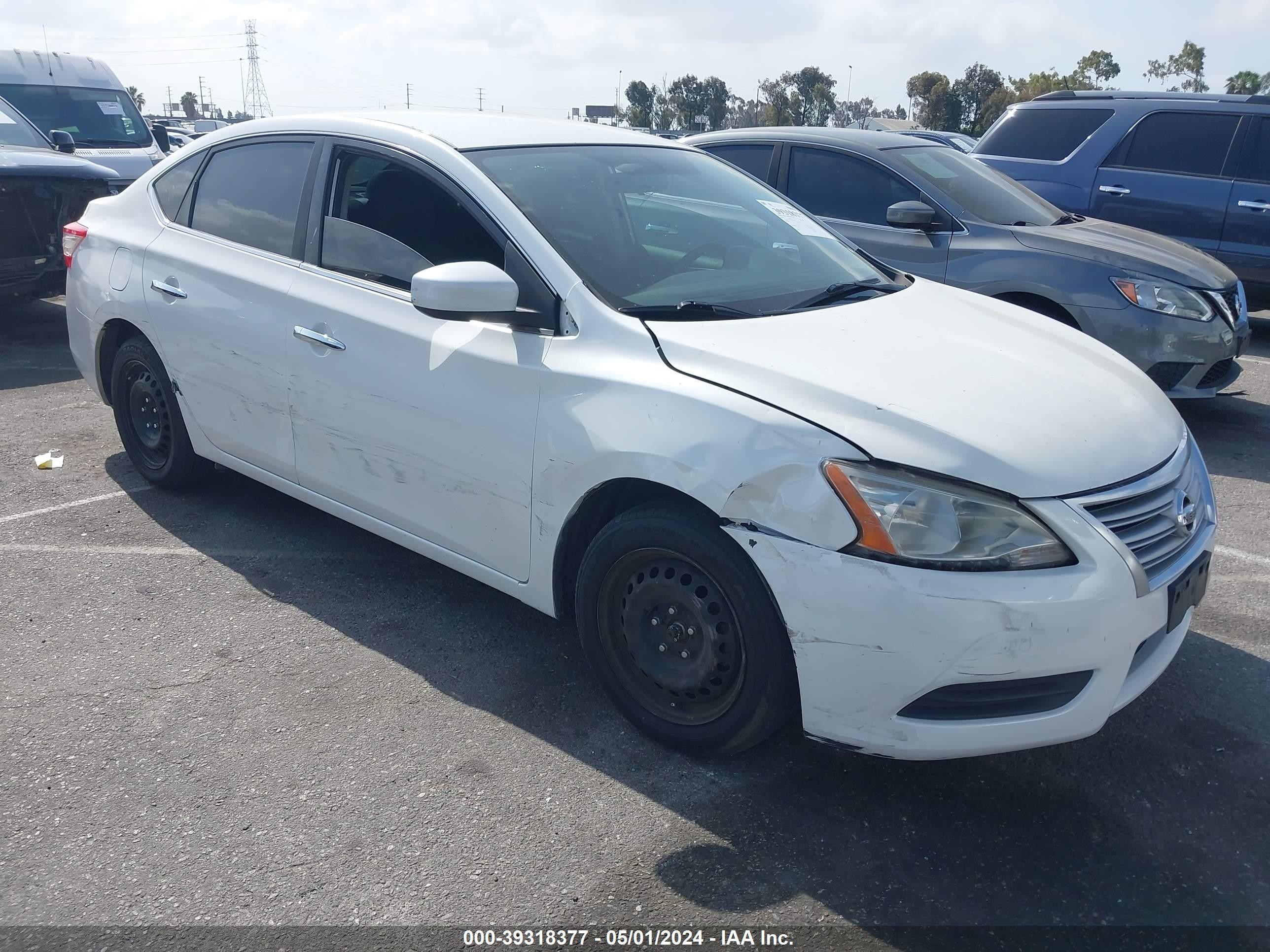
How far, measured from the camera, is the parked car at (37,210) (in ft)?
25.0

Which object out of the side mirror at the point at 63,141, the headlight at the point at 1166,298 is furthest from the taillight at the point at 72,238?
the side mirror at the point at 63,141

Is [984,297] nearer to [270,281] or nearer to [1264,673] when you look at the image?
[1264,673]

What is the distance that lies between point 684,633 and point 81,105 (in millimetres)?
13316

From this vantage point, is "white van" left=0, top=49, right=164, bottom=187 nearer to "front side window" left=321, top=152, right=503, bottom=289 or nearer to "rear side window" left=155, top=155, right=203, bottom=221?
"rear side window" left=155, top=155, right=203, bottom=221

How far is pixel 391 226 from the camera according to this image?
3615 mm

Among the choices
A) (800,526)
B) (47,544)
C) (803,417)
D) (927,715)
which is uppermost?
(803,417)

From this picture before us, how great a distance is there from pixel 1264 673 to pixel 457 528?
2696mm

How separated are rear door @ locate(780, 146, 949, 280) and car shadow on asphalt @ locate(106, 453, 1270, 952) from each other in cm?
320

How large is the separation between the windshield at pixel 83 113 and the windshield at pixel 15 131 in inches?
134

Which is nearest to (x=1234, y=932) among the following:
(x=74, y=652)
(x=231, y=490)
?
(x=74, y=652)

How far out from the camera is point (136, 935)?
7.70 feet

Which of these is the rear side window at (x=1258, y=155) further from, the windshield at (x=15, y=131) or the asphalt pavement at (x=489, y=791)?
the windshield at (x=15, y=131)

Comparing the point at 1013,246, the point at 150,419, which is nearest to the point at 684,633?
the point at 150,419

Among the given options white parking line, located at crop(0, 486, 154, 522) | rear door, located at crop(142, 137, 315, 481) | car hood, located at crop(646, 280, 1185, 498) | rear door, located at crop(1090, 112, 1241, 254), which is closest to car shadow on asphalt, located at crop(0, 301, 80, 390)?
white parking line, located at crop(0, 486, 154, 522)
